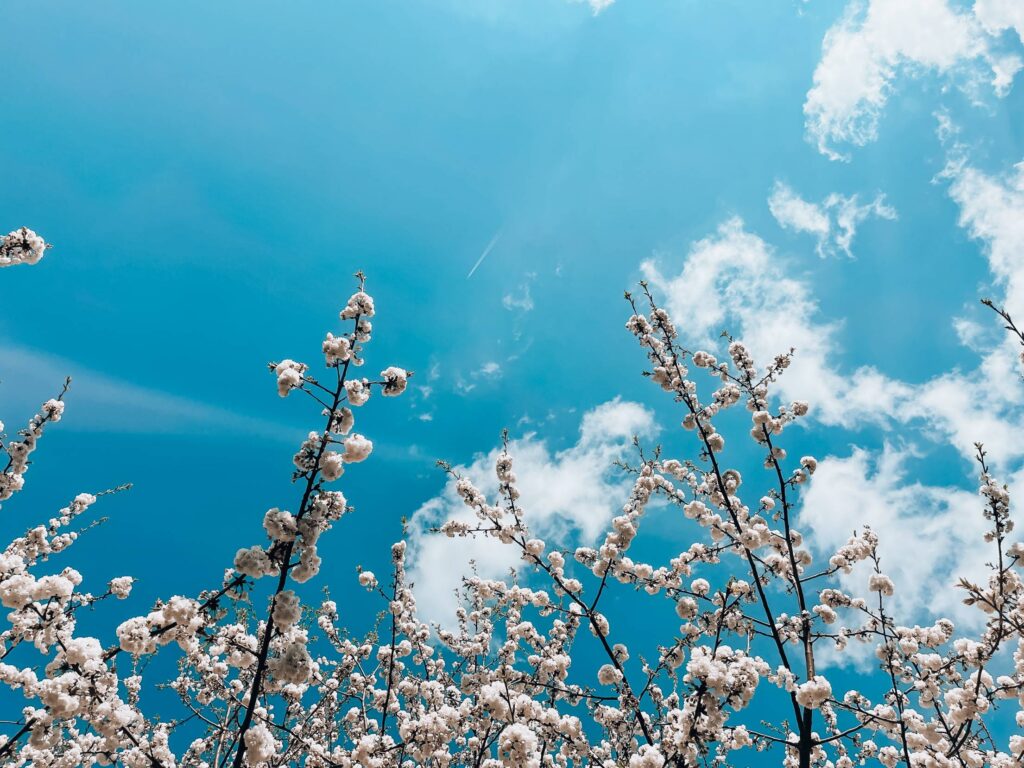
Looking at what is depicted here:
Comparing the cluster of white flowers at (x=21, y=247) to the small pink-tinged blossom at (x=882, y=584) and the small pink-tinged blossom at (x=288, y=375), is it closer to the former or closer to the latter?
the small pink-tinged blossom at (x=288, y=375)

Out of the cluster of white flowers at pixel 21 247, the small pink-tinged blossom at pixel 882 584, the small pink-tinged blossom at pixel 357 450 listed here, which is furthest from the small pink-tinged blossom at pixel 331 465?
the small pink-tinged blossom at pixel 882 584

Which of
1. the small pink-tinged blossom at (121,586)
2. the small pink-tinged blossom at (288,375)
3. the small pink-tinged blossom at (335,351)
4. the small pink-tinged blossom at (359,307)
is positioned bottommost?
the small pink-tinged blossom at (121,586)

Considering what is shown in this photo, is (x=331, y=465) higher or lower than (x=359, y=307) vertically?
lower

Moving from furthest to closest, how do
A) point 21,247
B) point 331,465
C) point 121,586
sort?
point 121,586 → point 21,247 → point 331,465

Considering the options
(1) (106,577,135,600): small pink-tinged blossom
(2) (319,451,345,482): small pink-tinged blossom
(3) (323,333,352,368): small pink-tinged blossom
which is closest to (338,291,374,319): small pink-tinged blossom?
(3) (323,333,352,368): small pink-tinged blossom

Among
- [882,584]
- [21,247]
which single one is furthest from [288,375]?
[882,584]

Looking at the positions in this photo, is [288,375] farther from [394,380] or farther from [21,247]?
[21,247]

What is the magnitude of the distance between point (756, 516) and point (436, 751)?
6.46 m

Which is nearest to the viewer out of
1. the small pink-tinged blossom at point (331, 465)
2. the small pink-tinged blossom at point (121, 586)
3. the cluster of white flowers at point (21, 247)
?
the small pink-tinged blossom at point (331, 465)

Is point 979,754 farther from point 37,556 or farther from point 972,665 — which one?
point 37,556

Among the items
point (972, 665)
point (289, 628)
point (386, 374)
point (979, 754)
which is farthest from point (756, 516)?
A: point (289, 628)

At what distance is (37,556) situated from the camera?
848 cm

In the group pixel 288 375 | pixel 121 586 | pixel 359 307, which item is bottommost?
pixel 121 586

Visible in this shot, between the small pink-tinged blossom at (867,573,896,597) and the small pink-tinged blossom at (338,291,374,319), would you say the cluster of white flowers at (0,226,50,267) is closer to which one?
the small pink-tinged blossom at (338,291,374,319)
